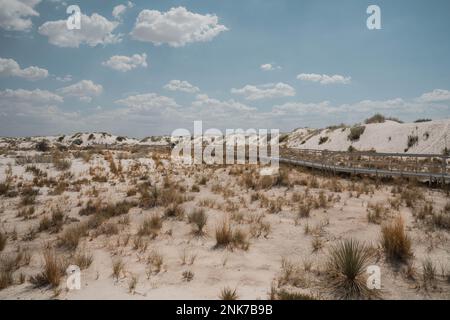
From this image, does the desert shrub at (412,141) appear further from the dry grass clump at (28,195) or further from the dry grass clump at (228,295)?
the dry grass clump at (28,195)

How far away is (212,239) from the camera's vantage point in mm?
7691

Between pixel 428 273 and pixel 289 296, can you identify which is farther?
pixel 428 273

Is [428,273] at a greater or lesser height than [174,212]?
lesser

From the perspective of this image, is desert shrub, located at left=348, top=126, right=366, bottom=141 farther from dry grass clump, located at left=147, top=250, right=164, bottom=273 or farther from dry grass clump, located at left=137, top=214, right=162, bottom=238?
dry grass clump, located at left=147, top=250, right=164, bottom=273

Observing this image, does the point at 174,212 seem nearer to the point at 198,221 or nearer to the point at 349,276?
the point at 198,221

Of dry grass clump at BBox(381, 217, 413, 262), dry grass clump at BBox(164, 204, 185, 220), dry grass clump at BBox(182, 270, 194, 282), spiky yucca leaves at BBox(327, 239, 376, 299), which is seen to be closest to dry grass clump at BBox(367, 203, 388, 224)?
dry grass clump at BBox(381, 217, 413, 262)

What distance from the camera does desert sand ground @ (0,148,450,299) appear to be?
518cm

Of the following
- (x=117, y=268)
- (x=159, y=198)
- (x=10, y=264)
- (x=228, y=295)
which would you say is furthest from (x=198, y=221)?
(x=10, y=264)

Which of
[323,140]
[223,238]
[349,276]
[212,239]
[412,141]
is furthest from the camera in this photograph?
[323,140]

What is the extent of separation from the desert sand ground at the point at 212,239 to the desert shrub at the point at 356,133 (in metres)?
20.9

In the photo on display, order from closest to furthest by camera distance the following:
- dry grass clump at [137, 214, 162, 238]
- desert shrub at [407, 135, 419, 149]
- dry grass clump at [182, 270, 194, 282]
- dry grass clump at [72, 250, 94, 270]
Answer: dry grass clump at [182, 270, 194, 282] < dry grass clump at [72, 250, 94, 270] < dry grass clump at [137, 214, 162, 238] < desert shrub at [407, 135, 419, 149]

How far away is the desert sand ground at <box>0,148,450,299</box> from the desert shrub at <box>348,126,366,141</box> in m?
20.9

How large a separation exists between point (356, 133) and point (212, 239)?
30.4 metres
